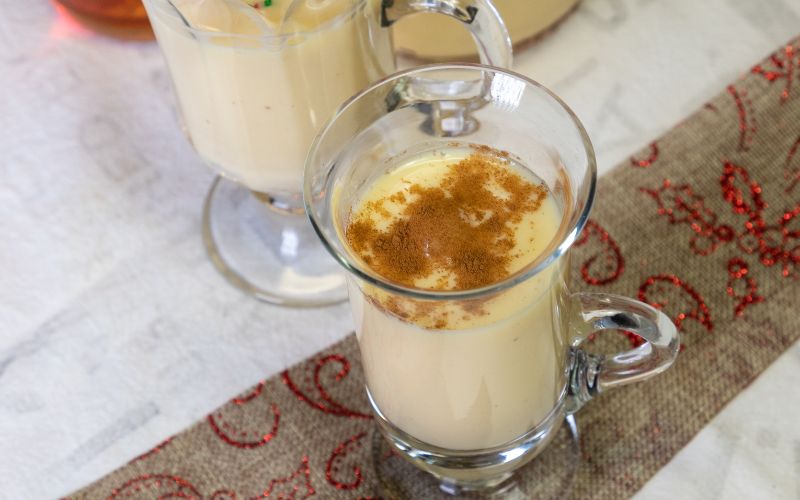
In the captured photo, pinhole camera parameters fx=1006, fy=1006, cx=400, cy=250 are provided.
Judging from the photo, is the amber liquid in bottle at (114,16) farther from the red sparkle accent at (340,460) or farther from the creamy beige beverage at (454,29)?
the red sparkle accent at (340,460)

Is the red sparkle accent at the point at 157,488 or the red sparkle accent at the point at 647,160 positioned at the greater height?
the red sparkle accent at the point at 647,160

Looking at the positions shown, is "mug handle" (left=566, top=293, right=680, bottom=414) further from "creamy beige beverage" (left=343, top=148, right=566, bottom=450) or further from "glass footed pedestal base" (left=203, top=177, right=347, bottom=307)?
"glass footed pedestal base" (left=203, top=177, right=347, bottom=307)

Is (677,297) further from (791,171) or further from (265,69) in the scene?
(265,69)

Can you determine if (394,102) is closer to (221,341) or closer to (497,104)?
(497,104)

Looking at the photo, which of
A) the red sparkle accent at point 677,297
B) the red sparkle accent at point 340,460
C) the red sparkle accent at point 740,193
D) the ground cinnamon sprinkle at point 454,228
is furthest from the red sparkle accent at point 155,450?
the red sparkle accent at point 740,193

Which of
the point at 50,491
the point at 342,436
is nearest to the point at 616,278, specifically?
the point at 342,436
